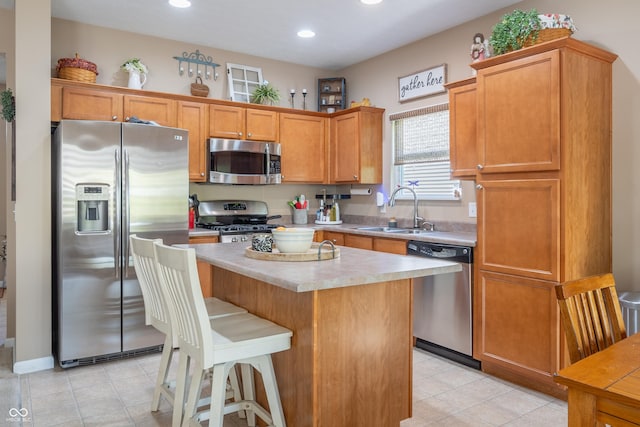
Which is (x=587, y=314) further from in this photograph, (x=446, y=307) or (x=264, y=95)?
(x=264, y=95)

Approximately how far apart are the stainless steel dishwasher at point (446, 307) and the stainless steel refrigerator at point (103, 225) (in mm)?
2031

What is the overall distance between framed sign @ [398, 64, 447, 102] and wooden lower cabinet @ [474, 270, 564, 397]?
6.17 feet

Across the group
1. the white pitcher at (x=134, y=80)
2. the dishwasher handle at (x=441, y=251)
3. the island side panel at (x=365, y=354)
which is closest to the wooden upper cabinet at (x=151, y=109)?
the white pitcher at (x=134, y=80)

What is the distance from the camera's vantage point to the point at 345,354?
1.95 meters

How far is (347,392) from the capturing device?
6.46 ft

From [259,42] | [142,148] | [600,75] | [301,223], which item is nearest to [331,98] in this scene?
[259,42]

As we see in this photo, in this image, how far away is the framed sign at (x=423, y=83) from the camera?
163 inches

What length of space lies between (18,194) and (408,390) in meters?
2.85

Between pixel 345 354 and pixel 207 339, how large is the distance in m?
0.59

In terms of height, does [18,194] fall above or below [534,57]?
below

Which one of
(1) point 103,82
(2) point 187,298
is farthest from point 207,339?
(1) point 103,82

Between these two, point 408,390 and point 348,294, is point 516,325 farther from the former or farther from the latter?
point 348,294

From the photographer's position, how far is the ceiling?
11.9 feet

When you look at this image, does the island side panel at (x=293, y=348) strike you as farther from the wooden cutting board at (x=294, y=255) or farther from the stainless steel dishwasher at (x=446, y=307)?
the stainless steel dishwasher at (x=446, y=307)
